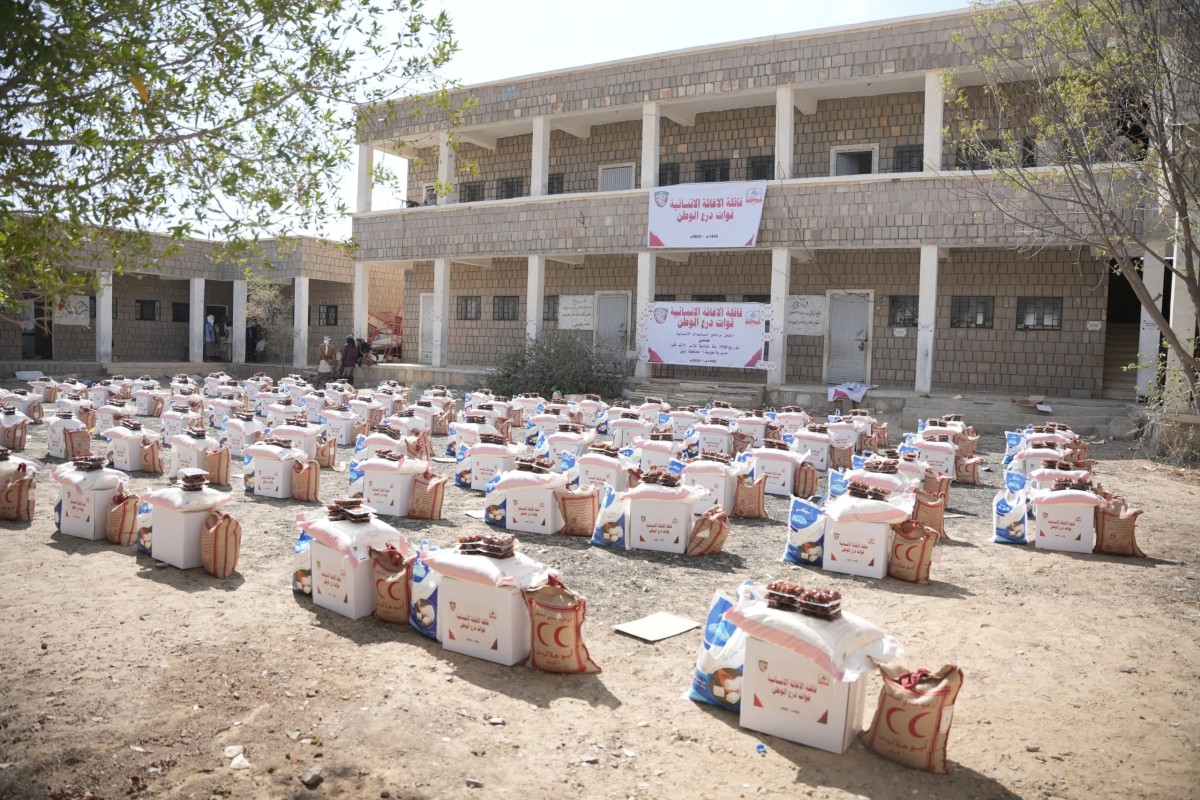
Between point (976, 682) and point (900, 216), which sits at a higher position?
point (900, 216)

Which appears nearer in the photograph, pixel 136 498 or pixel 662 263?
pixel 136 498

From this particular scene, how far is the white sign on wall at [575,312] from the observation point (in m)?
24.3

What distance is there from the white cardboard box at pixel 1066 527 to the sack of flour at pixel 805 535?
7.96 ft

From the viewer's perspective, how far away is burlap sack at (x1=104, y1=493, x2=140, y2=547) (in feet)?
22.7

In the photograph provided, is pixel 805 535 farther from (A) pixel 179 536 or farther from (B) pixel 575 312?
(B) pixel 575 312

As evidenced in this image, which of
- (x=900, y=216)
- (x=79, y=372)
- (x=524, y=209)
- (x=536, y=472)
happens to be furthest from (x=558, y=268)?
(x=536, y=472)

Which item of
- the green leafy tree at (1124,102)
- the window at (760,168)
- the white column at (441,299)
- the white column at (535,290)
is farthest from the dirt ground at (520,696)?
the white column at (441,299)

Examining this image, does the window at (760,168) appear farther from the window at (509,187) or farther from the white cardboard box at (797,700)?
the white cardboard box at (797,700)

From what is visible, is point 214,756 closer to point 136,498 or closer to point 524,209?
point 136,498

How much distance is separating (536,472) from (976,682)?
4.21m

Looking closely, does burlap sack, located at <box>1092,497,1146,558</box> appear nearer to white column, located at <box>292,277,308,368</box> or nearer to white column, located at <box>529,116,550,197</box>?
white column, located at <box>529,116,550,197</box>

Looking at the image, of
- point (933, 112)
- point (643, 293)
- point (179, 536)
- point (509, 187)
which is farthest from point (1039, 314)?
point (179, 536)

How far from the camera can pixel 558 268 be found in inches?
982

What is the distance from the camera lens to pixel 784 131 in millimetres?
19016
